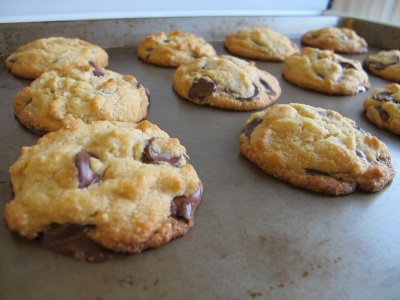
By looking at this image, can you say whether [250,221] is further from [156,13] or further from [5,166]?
[156,13]

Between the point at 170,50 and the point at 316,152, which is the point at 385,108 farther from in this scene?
the point at 170,50

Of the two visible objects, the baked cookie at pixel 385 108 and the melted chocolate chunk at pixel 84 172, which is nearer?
the melted chocolate chunk at pixel 84 172

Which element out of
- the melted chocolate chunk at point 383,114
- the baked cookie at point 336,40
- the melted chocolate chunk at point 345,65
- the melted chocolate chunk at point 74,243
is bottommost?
the baked cookie at point 336,40

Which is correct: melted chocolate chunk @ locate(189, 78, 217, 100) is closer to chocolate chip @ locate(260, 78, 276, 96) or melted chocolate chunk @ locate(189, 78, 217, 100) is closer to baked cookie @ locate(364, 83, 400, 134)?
chocolate chip @ locate(260, 78, 276, 96)

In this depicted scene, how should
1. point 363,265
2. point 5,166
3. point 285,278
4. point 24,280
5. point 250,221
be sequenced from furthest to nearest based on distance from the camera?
point 5,166, point 250,221, point 363,265, point 285,278, point 24,280

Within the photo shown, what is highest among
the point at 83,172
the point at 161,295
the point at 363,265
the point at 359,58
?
the point at 83,172

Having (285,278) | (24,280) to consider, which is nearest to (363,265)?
(285,278)

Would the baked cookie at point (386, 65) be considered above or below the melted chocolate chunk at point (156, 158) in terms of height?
below

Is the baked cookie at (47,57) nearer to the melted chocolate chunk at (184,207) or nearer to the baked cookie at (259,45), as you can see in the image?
the baked cookie at (259,45)

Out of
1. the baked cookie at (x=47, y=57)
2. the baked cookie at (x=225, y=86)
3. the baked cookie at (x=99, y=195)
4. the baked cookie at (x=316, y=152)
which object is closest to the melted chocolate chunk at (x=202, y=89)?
the baked cookie at (x=225, y=86)
